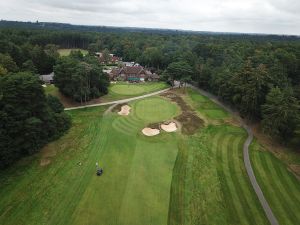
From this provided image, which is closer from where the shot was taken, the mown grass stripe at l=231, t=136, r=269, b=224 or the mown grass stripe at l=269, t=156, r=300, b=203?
the mown grass stripe at l=231, t=136, r=269, b=224

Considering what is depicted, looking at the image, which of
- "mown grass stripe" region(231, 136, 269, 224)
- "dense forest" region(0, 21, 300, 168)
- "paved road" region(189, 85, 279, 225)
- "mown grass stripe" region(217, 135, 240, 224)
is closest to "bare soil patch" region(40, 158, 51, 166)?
"dense forest" region(0, 21, 300, 168)

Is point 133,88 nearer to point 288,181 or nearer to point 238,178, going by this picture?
point 238,178

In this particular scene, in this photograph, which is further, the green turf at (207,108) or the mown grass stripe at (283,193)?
the green turf at (207,108)

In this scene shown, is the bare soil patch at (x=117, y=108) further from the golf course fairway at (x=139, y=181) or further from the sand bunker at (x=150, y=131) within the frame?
the sand bunker at (x=150, y=131)

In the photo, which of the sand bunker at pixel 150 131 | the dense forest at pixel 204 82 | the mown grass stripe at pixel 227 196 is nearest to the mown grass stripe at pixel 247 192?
the mown grass stripe at pixel 227 196

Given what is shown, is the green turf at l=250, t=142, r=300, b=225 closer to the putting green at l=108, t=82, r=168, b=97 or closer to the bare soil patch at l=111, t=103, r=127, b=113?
the bare soil patch at l=111, t=103, r=127, b=113

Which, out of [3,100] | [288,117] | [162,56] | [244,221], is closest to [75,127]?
[3,100]

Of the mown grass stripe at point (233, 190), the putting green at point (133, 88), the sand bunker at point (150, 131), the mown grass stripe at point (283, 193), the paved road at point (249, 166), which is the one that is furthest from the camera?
the putting green at point (133, 88)
